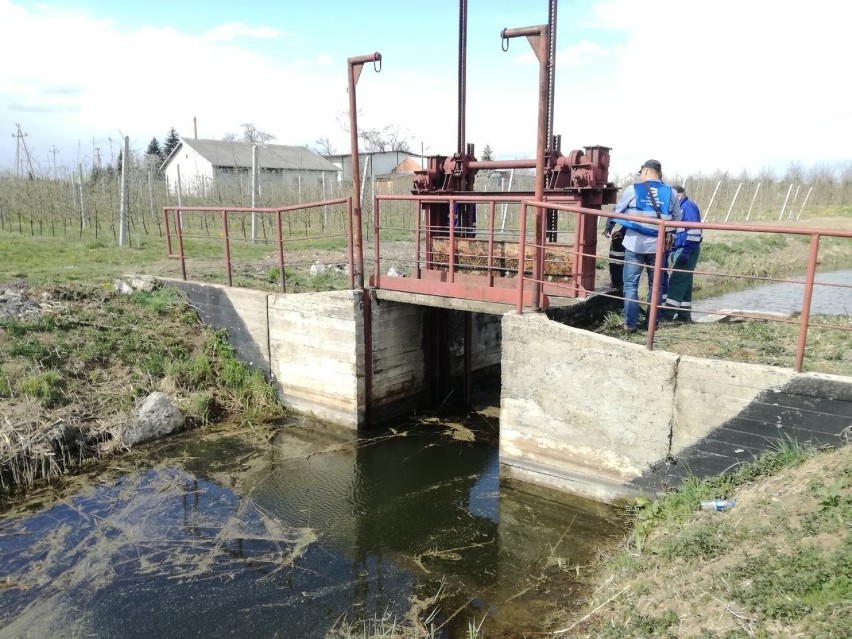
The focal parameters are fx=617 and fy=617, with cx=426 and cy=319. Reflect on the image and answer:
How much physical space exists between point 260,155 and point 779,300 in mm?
33146

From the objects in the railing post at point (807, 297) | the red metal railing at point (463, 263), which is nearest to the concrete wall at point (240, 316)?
the red metal railing at point (463, 263)

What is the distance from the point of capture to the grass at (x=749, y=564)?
119 inches

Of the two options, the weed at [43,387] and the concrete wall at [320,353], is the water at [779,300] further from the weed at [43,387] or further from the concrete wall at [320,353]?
the weed at [43,387]

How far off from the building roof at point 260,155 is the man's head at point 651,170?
34.4m

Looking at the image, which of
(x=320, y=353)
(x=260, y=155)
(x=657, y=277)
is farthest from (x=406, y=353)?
(x=260, y=155)

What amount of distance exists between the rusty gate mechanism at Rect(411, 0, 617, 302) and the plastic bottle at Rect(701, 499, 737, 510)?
6.72 feet

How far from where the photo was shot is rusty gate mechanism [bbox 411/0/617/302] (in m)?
5.90

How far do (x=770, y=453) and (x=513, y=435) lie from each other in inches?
91.2

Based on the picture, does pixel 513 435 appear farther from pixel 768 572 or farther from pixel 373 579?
pixel 768 572

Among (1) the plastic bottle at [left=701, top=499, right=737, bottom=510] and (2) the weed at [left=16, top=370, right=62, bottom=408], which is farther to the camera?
(2) the weed at [left=16, top=370, right=62, bottom=408]

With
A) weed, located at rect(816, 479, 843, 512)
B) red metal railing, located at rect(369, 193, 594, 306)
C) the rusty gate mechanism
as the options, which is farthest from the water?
weed, located at rect(816, 479, 843, 512)

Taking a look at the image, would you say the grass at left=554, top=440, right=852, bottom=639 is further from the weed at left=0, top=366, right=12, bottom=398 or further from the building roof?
the building roof

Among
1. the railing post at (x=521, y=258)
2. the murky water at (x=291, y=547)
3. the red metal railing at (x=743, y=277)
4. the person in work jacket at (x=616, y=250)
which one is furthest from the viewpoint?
Result: the person in work jacket at (x=616, y=250)

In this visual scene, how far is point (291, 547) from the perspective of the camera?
538 cm
